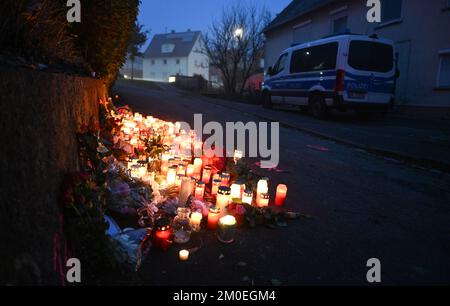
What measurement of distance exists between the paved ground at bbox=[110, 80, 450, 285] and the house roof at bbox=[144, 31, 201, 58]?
5486 centimetres

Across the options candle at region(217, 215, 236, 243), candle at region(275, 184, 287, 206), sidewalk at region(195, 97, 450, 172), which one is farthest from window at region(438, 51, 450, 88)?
candle at region(217, 215, 236, 243)

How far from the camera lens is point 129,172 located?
3680 mm

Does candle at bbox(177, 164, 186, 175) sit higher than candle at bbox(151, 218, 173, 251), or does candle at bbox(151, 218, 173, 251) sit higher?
candle at bbox(177, 164, 186, 175)

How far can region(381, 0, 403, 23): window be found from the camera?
1310cm

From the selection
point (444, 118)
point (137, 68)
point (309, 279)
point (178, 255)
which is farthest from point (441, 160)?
point (137, 68)

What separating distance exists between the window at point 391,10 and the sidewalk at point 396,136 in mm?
4584

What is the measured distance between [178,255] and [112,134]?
11.0ft

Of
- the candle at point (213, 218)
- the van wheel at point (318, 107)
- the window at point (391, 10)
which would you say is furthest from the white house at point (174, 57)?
the candle at point (213, 218)

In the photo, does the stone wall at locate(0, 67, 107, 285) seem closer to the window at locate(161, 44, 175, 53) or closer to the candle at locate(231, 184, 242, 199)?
the candle at locate(231, 184, 242, 199)

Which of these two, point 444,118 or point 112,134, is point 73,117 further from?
point 444,118

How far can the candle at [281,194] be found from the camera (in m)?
3.63

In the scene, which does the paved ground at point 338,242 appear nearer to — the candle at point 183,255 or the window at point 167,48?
the candle at point 183,255
